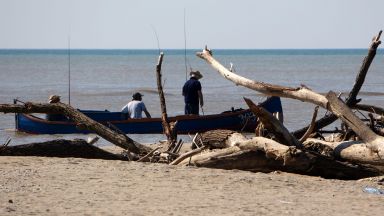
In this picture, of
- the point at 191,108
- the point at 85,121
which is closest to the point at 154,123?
the point at 191,108

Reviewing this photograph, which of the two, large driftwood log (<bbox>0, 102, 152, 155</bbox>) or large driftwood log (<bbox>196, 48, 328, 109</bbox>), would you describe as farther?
large driftwood log (<bbox>0, 102, 152, 155</bbox>)

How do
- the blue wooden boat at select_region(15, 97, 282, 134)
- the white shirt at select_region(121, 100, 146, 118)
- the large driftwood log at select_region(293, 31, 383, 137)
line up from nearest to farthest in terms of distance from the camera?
the large driftwood log at select_region(293, 31, 383, 137) < the blue wooden boat at select_region(15, 97, 282, 134) < the white shirt at select_region(121, 100, 146, 118)

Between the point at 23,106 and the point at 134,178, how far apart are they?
11.5ft

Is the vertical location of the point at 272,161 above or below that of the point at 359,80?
below

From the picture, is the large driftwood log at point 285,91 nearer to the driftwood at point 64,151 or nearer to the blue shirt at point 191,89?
the driftwood at point 64,151

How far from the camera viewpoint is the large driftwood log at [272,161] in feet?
38.9

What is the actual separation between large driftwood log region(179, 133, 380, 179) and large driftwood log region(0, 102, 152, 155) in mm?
1433

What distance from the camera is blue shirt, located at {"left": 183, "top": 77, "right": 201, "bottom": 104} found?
20547 mm

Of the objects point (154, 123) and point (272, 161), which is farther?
point (154, 123)

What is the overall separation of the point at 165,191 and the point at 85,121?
398cm

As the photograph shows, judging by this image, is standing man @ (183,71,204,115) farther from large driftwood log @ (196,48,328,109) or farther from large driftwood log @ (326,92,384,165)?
large driftwood log @ (326,92,384,165)

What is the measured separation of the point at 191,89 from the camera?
67.7 ft

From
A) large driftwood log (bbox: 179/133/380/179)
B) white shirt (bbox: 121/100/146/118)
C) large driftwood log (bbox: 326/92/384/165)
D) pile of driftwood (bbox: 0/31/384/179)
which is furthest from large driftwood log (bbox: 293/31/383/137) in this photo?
white shirt (bbox: 121/100/146/118)

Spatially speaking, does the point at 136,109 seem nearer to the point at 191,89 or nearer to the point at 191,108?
the point at 191,108
